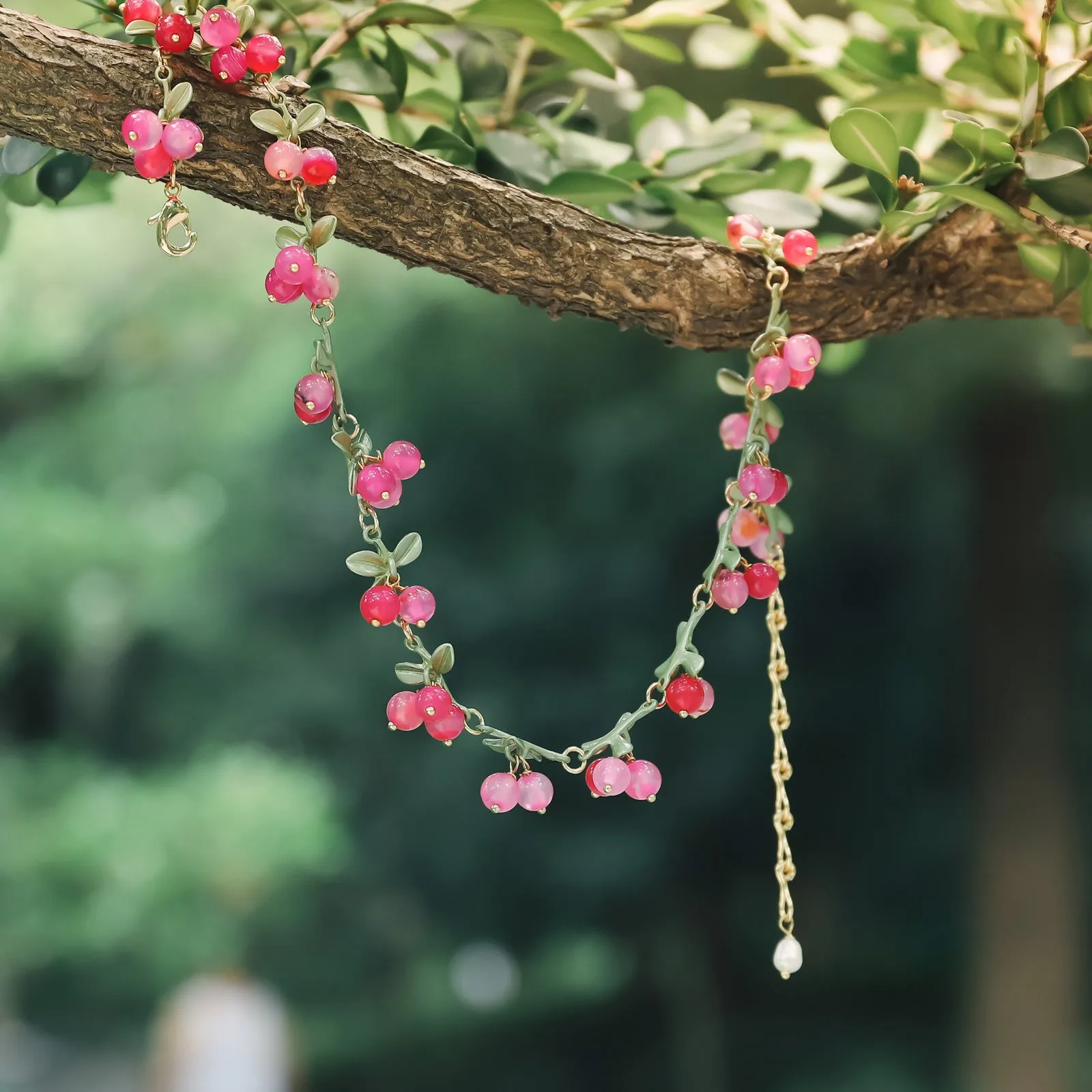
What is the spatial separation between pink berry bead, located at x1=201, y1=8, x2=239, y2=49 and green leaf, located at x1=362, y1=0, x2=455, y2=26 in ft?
0.34

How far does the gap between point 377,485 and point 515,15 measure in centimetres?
19

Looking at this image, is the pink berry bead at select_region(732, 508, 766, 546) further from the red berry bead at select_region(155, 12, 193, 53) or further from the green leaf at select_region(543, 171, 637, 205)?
the red berry bead at select_region(155, 12, 193, 53)

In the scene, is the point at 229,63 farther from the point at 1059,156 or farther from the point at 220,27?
the point at 1059,156

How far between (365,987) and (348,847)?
31 cm

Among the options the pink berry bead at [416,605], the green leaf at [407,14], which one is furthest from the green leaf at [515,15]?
the pink berry bead at [416,605]

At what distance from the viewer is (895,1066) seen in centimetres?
207

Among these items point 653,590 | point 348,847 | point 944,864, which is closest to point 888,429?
point 653,590

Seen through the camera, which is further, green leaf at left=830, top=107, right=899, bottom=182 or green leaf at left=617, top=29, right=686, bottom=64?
green leaf at left=617, top=29, right=686, bottom=64

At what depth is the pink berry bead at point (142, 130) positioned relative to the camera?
349 mm

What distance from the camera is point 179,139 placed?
35 centimetres

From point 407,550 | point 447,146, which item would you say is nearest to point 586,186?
point 447,146

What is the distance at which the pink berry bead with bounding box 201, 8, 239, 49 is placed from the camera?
36 cm

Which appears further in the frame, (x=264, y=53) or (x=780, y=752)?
(x=780, y=752)

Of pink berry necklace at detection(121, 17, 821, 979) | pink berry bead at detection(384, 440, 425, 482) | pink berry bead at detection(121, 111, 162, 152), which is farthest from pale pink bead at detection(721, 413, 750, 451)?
pink berry bead at detection(121, 111, 162, 152)
